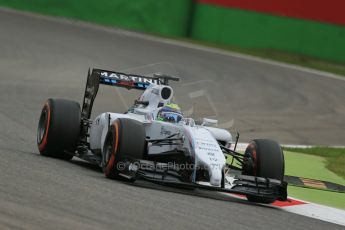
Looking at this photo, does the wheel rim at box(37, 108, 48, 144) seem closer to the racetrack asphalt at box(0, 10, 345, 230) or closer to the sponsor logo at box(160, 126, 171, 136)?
the racetrack asphalt at box(0, 10, 345, 230)

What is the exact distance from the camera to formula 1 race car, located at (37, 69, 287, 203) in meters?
10.6

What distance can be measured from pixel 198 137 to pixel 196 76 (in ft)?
45.6

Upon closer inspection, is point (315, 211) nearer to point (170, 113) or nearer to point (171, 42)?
point (170, 113)

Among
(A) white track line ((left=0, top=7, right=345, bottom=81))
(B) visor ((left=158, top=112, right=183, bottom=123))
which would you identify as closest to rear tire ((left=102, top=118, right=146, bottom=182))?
(B) visor ((left=158, top=112, right=183, bottom=123))

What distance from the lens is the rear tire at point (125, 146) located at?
10.6 m

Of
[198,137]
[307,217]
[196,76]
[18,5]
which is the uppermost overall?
[18,5]

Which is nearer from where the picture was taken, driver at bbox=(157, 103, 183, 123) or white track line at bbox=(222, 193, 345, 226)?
white track line at bbox=(222, 193, 345, 226)

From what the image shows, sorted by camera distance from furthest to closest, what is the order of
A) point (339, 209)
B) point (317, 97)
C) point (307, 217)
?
point (317, 97) → point (339, 209) → point (307, 217)

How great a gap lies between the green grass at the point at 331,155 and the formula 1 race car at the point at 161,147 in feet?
11.8

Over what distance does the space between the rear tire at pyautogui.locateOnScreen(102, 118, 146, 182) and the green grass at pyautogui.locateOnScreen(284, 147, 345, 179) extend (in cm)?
517

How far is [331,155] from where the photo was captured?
1678 centimetres

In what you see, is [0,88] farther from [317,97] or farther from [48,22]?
[48,22]

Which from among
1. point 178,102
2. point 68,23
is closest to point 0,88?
point 178,102

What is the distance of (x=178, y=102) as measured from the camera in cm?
1209
